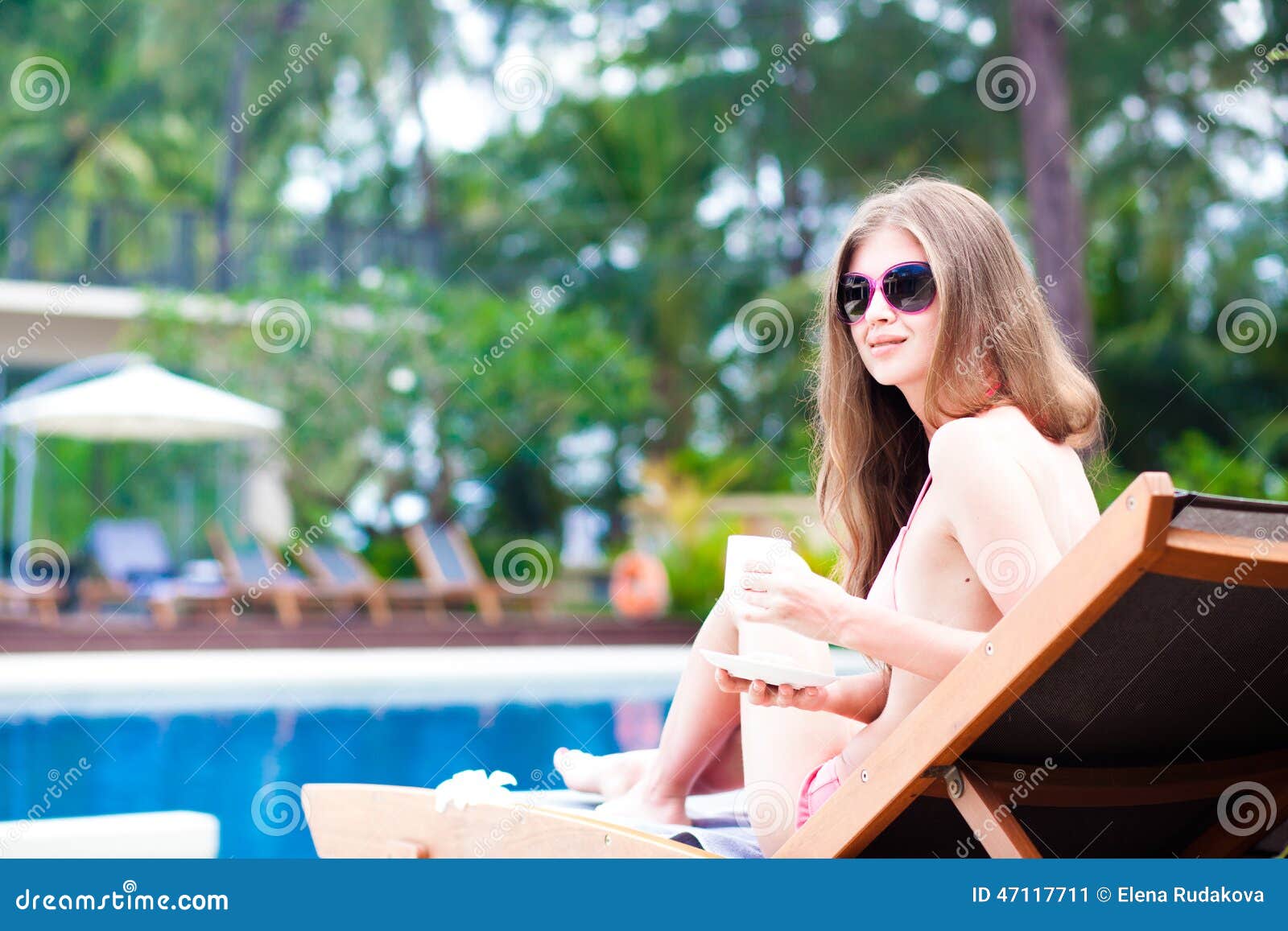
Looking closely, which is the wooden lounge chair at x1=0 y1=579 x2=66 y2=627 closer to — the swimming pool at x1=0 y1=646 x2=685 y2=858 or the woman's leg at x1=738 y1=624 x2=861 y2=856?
the swimming pool at x1=0 y1=646 x2=685 y2=858

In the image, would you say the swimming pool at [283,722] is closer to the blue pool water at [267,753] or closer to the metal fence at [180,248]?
the blue pool water at [267,753]

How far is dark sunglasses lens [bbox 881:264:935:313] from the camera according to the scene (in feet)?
5.60

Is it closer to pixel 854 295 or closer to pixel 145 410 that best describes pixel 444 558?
pixel 145 410

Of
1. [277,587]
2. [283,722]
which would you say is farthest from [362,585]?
[283,722]

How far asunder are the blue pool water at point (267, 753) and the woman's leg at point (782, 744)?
245 cm

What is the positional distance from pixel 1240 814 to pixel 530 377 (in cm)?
1197

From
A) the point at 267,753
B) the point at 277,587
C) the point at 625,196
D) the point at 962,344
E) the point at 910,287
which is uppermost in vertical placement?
the point at 625,196

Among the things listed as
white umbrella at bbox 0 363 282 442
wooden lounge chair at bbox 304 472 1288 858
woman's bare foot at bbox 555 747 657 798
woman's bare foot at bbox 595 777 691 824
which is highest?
white umbrella at bbox 0 363 282 442

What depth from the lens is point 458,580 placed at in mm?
12172

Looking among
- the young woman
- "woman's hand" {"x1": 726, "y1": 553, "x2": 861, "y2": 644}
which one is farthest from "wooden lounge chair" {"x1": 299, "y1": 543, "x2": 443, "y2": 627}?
"woman's hand" {"x1": 726, "y1": 553, "x2": 861, "y2": 644}

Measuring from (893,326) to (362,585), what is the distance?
33.9 ft

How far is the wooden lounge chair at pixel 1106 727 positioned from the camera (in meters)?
1.17

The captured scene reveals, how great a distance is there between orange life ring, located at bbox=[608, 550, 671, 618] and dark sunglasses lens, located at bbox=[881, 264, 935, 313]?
10.3 m

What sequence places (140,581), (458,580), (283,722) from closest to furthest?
(283,722)
(140,581)
(458,580)
